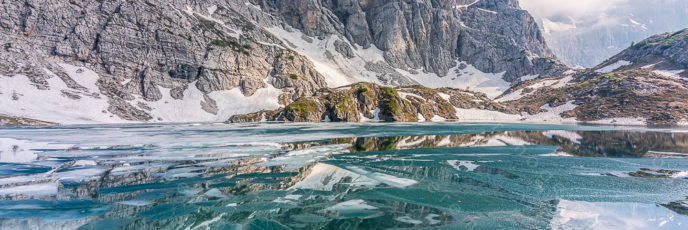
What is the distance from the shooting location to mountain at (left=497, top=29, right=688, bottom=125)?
8750 cm

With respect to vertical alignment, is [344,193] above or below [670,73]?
below

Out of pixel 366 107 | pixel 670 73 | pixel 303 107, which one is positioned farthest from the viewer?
pixel 670 73

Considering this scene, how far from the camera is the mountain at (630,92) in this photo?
3445 inches

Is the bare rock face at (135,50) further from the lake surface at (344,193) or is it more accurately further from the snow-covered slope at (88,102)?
the lake surface at (344,193)

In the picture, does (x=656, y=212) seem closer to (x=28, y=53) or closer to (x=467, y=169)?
(x=467, y=169)

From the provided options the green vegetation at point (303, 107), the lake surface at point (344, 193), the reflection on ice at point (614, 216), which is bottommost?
the lake surface at point (344, 193)

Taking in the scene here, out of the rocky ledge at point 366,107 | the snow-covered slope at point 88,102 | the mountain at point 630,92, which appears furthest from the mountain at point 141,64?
the mountain at point 630,92

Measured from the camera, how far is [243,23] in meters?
146

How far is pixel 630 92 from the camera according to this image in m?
102

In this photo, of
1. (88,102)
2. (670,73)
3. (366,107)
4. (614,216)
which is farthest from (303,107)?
(670,73)

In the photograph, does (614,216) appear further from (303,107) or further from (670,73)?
(670,73)

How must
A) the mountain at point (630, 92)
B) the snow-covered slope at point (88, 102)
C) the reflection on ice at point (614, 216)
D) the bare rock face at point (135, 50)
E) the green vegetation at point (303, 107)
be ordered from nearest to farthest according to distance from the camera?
the reflection on ice at point (614, 216) < the snow-covered slope at point (88, 102) < the green vegetation at point (303, 107) < the bare rock face at point (135, 50) < the mountain at point (630, 92)

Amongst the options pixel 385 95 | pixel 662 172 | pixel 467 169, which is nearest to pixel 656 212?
pixel 467 169

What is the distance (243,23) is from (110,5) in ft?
194
